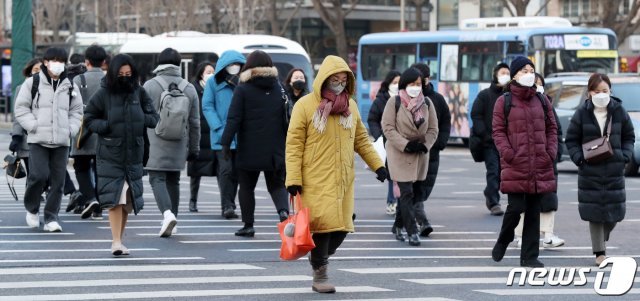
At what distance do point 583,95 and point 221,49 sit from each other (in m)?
9.64

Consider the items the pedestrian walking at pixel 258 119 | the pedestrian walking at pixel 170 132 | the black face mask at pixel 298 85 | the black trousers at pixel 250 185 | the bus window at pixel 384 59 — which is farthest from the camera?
the bus window at pixel 384 59

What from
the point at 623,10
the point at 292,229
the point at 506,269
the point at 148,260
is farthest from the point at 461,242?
the point at 623,10

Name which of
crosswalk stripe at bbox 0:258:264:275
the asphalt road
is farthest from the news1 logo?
crosswalk stripe at bbox 0:258:264:275

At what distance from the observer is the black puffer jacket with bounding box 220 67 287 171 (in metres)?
13.7

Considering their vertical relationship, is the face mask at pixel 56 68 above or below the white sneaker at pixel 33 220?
above

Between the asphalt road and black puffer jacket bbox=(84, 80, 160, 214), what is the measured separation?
1.99 feet

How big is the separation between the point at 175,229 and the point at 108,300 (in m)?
4.78

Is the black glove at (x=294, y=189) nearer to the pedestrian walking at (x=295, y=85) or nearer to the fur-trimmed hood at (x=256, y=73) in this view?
the fur-trimmed hood at (x=256, y=73)

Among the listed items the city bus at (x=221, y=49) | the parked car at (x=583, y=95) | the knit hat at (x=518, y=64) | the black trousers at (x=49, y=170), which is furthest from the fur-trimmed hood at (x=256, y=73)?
the city bus at (x=221, y=49)

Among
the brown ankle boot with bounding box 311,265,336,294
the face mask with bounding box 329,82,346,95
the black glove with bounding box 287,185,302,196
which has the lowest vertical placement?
the brown ankle boot with bounding box 311,265,336,294

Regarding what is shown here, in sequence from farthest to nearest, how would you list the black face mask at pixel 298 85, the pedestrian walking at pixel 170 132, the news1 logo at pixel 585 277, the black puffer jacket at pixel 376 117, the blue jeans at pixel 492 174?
the blue jeans at pixel 492 174, the black puffer jacket at pixel 376 117, the black face mask at pixel 298 85, the pedestrian walking at pixel 170 132, the news1 logo at pixel 585 277

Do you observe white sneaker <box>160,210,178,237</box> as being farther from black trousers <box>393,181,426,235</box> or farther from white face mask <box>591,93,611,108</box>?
white face mask <box>591,93,611,108</box>

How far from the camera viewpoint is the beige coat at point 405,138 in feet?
45.4

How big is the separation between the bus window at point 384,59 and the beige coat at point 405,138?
23976 mm
